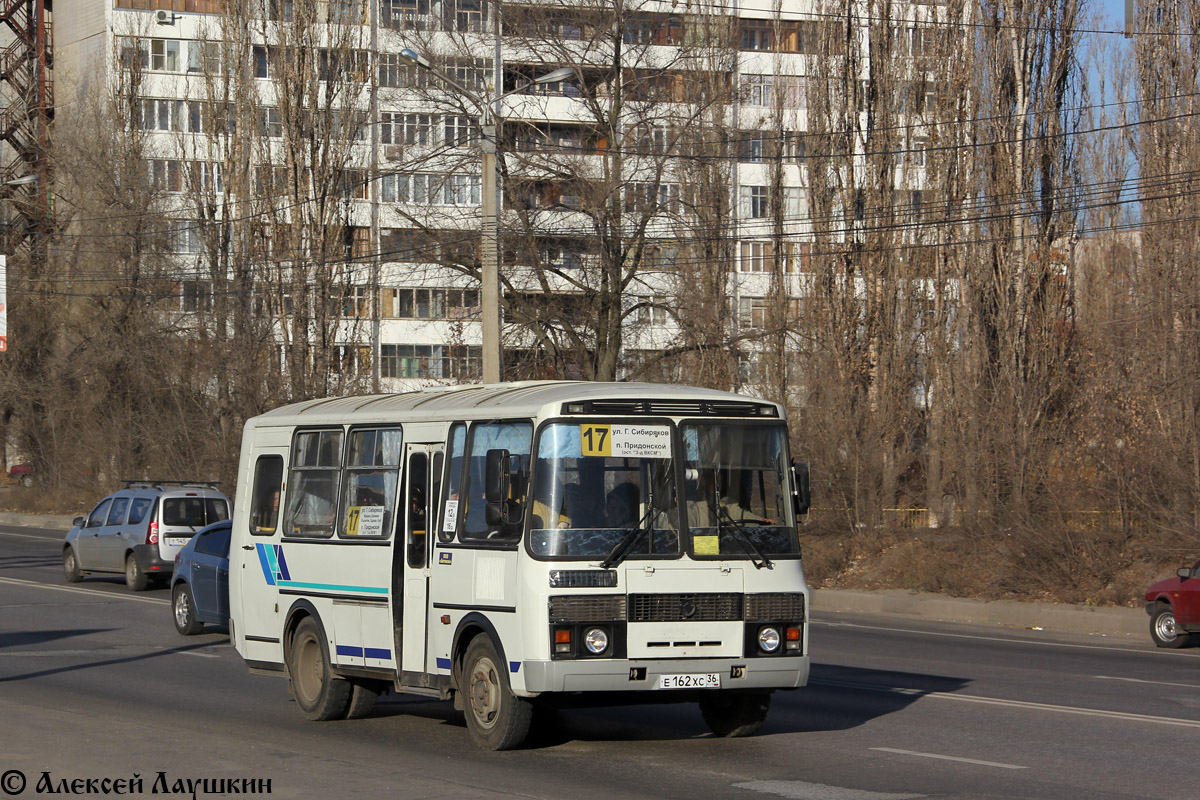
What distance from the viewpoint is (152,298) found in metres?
57.1

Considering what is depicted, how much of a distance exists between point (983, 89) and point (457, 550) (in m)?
28.7

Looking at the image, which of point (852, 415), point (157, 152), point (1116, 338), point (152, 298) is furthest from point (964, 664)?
point (157, 152)

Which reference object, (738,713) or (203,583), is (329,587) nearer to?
(738,713)

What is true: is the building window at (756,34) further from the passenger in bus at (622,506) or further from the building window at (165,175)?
the passenger in bus at (622,506)

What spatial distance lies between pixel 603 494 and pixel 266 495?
4.50m

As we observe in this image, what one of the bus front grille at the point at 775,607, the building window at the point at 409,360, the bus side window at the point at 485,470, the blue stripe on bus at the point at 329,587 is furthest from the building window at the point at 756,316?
the building window at the point at 409,360

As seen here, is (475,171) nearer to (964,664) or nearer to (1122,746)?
(964,664)

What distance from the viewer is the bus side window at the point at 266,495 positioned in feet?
44.2

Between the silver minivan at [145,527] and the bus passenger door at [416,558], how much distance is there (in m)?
15.1

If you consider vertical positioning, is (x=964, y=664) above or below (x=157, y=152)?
below

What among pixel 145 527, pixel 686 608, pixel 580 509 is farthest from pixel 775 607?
pixel 145 527

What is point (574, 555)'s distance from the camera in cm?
1014

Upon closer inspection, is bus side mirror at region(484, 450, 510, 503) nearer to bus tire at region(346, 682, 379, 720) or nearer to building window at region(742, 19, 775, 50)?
bus tire at region(346, 682, 379, 720)

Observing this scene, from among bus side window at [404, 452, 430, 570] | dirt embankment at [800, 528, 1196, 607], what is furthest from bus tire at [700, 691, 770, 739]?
dirt embankment at [800, 528, 1196, 607]
